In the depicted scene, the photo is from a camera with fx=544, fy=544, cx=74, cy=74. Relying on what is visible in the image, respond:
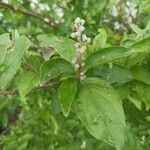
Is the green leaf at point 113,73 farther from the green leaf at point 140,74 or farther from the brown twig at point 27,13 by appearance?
the brown twig at point 27,13

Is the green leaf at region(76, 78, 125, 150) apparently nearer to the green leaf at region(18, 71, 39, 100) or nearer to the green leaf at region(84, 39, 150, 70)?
the green leaf at region(84, 39, 150, 70)

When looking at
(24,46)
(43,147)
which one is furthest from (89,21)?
(24,46)

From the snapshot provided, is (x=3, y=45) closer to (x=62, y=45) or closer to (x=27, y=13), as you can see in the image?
(x=62, y=45)

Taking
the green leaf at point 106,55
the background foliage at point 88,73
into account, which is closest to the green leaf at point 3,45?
the background foliage at point 88,73

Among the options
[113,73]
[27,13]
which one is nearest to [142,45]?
[113,73]

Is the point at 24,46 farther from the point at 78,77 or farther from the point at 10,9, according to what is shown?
the point at 10,9
